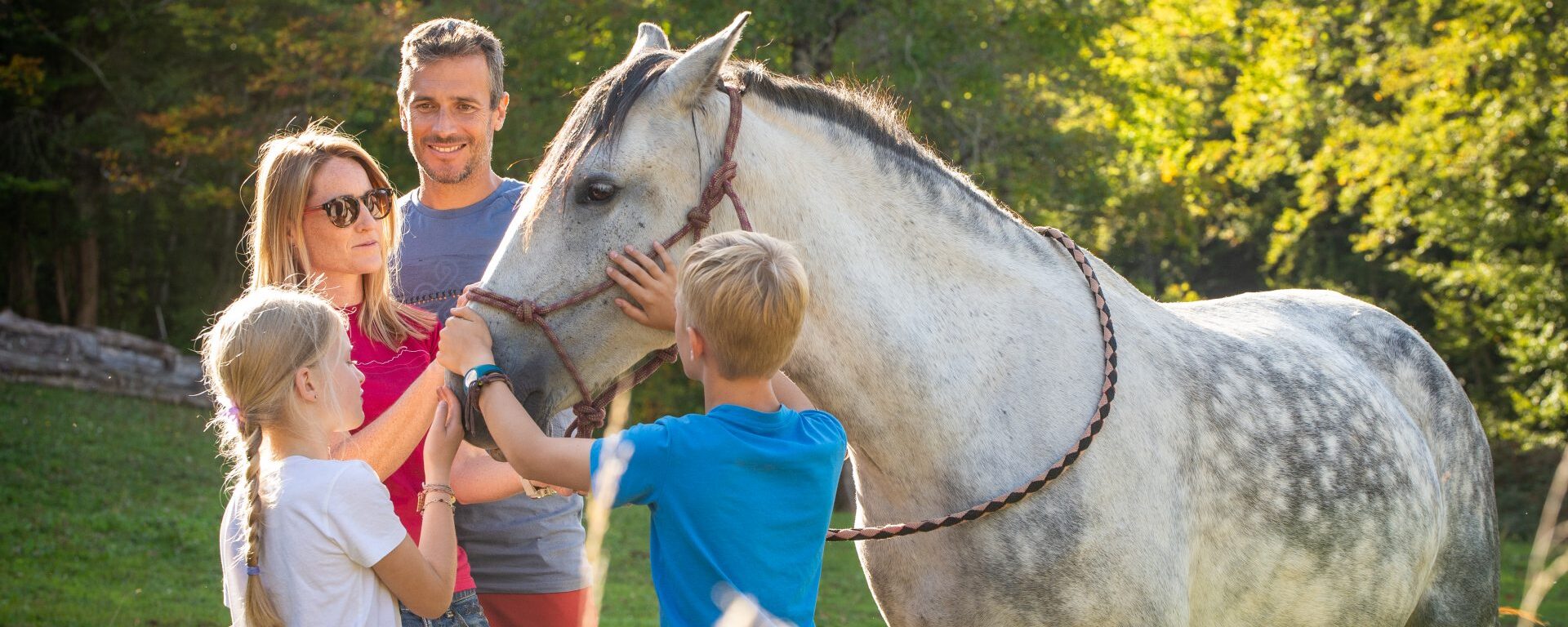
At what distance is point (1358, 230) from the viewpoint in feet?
65.3

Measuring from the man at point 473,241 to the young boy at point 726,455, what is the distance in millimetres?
881

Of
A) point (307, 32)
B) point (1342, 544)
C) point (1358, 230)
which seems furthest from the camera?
point (1358, 230)

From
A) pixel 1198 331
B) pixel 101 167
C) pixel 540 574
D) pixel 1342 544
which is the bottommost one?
pixel 101 167

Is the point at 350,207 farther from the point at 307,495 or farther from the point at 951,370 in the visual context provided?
the point at 951,370

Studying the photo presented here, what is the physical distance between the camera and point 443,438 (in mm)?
2197

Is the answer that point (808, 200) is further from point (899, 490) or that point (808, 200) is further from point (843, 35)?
point (843, 35)

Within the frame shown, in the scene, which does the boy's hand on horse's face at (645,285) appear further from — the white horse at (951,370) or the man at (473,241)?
the man at (473,241)

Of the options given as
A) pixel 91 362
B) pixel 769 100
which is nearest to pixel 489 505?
pixel 769 100

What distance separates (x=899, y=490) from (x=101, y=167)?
711 inches

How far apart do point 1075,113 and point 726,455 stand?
1407 centimetres

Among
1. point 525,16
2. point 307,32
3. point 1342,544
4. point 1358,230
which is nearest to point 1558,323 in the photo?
point 1358,230

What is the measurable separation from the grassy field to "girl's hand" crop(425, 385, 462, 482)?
3.87 metres

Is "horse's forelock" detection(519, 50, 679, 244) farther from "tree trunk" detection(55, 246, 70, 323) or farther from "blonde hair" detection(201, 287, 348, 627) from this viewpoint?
"tree trunk" detection(55, 246, 70, 323)

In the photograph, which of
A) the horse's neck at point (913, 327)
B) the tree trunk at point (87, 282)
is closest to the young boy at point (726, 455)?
the horse's neck at point (913, 327)
